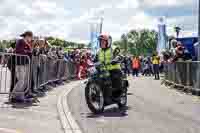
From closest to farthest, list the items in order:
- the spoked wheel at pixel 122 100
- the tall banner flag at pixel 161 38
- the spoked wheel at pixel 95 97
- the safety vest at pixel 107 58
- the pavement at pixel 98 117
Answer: the pavement at pixel 98 117 → the spoked wheel at pixel 95 97 → the safety vest at pixel 107 58 → the spoked wheel at pixel 122 100 → the tall banner flag at pixel 161 38

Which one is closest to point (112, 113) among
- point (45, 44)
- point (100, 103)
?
point (100, 103)

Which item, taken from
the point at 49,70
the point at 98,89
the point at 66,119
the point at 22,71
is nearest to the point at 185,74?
the point at 49,70

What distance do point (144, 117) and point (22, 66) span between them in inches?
150

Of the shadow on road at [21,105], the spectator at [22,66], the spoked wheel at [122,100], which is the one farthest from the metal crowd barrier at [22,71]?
the spoked wheel at [122,100]

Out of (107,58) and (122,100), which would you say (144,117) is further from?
(107,58)

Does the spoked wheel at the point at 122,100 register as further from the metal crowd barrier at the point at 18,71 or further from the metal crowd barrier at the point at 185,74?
the metal crowd barrier at the point at 185,74

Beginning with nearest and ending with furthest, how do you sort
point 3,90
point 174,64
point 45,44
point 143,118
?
point 143,118, point 3,90, point 45,44, point 174,64

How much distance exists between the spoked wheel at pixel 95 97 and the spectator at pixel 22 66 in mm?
2201

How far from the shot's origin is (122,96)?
12.0m

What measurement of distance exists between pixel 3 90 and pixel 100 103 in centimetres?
379

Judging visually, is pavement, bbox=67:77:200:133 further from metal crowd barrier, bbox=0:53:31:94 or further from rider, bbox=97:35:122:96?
metal crowd barrier, bbox=0:53:31:94

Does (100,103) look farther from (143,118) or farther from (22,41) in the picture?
(22,41)

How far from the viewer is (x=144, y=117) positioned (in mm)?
10398

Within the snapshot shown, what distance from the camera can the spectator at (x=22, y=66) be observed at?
1231cm
